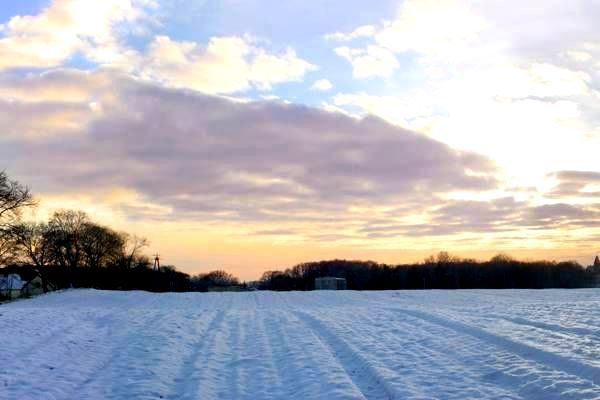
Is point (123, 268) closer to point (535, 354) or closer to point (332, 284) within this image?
point (332, 284)

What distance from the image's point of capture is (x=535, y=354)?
42.7ft

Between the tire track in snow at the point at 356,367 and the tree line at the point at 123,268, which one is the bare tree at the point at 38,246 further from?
the tire track in snow at the point at 356,367

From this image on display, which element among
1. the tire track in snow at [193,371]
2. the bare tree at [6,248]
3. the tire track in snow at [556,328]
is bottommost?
the tire track in snow at [193,371]

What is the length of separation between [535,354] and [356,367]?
13.0ft

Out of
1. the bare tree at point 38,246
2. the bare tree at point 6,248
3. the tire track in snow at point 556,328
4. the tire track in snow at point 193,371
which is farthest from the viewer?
the bare tree at point 38,246

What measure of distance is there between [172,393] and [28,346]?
19.5ft

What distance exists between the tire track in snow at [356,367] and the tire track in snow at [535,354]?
3.46 meters

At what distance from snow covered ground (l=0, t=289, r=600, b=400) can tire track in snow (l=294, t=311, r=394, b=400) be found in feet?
0.11

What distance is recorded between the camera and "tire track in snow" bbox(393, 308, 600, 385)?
10.9 metres

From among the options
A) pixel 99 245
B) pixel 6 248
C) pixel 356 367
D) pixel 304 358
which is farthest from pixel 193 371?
pixel 99 245

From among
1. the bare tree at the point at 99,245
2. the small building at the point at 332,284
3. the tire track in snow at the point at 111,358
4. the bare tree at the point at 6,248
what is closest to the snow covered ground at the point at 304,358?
the tire track in snow at the point at 111,358

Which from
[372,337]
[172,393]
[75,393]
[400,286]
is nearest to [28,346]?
[75,393]

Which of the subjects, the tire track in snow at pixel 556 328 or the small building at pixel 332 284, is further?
the small building at pixel 332 284

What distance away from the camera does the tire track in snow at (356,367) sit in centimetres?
1080
